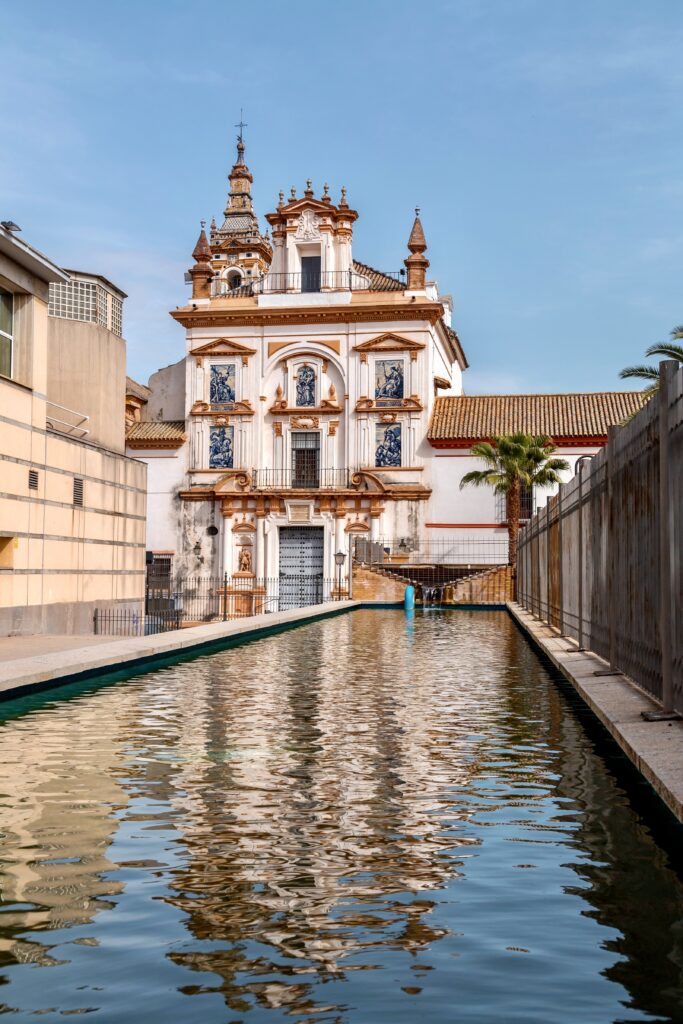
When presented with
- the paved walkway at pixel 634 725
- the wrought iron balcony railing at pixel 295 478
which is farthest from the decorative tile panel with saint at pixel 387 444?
the paved walkway at pixel 634 725

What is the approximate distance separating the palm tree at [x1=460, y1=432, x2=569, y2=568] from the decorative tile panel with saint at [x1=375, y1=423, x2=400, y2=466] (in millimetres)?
4070

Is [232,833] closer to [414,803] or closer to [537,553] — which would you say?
[414,803]

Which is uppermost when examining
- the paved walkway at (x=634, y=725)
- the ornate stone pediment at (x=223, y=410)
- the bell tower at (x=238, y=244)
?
the bell tower at (x=238, y=244)

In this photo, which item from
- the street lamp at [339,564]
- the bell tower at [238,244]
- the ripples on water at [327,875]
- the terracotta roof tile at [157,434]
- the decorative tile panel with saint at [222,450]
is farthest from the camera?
the bell tower at [238,244]

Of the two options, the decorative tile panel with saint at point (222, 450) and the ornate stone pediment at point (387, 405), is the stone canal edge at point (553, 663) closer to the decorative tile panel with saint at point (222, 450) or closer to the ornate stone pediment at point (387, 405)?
the ornate stone pediment at point (387, 405)

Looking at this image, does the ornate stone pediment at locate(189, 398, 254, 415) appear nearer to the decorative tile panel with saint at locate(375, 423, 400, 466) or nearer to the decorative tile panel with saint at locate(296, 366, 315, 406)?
the decorative tile panel with saint at locate(296, 366, 315, 406)

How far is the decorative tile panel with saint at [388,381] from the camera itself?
50375 millimetres

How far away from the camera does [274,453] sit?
52.0 meters

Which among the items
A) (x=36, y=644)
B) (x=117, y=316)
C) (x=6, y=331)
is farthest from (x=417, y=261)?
(x=36, y=644)

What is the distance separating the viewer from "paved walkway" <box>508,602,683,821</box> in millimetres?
6027

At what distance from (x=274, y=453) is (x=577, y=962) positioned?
159 ft

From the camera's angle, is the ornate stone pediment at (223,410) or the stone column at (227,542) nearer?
the stone column at (227,542)

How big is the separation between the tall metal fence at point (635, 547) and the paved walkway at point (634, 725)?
167mm

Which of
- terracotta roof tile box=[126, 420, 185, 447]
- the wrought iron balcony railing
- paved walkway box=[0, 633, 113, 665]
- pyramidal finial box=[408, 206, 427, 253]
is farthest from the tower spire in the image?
paved walkway box=[0, 633, 113, 665]
